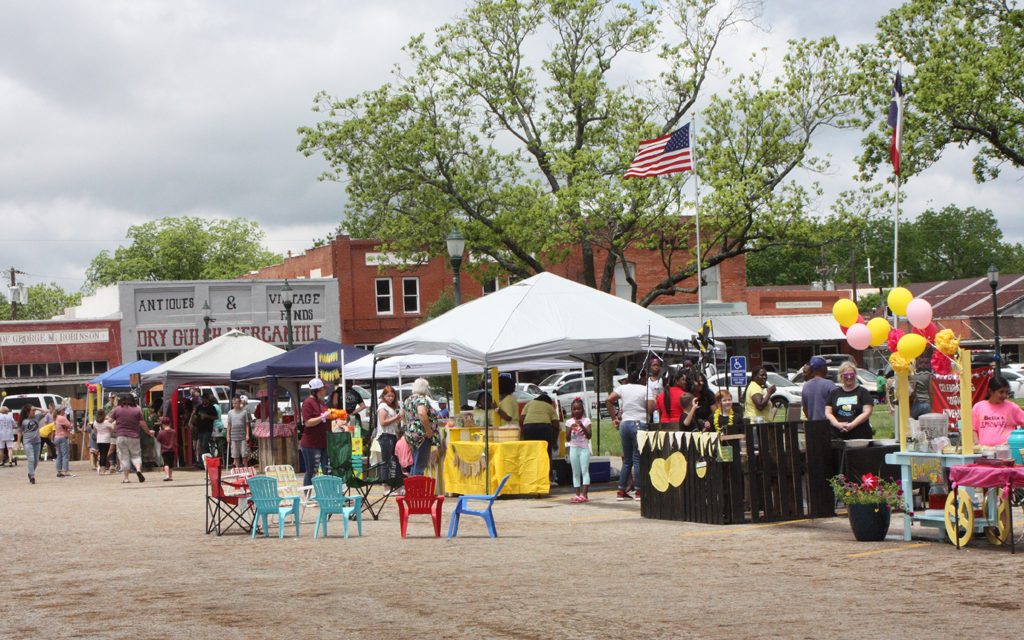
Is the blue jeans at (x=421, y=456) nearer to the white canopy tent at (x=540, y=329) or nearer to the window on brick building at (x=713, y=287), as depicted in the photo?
the white canopy tent at (x=540, y=329)

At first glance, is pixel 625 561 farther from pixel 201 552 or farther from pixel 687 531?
pixel 201 552

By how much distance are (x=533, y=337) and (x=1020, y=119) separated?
653 inches

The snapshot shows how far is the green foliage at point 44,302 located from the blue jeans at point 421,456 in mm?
99073

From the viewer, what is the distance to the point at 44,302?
11375 centimetres

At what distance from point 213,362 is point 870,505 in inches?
766

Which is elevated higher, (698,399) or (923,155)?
(923,155)

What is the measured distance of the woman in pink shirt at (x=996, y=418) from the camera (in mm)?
12344

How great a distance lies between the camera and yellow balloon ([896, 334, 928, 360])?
12102mm

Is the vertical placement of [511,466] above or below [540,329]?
below

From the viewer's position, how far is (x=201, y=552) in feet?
42.4

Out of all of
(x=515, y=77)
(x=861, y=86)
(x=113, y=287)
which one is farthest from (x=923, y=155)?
(x=113, y=287)

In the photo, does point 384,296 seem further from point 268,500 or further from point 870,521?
point 870,521

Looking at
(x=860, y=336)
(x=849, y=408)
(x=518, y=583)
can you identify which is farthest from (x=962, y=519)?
(x=518, y=583)

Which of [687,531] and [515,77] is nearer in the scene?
[687,531]
